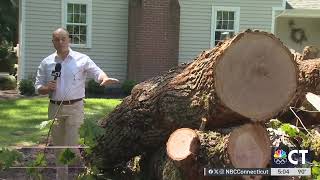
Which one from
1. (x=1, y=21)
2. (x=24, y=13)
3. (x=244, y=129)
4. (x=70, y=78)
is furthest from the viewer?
(x=1, y=21)

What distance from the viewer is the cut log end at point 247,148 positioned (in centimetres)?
443

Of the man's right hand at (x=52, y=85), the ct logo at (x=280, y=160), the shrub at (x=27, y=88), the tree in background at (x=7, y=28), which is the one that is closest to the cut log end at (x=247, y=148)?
the ct logo at (x=280, y=160)

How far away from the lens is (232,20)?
19.4 meters

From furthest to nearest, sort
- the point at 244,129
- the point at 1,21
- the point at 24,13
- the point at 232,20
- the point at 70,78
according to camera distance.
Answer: the point at 1,21 → the point at 232,20 → the point at 24,13 → the point at 70,78 → the point at 244,129

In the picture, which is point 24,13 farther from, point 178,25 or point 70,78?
point 70,78

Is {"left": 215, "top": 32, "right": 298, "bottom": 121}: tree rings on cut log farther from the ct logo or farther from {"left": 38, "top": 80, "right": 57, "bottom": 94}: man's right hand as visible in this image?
{"left": 38, "top": 80, "right": 57, "bottom": 94}: man's right hand

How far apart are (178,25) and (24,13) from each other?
5103 mm

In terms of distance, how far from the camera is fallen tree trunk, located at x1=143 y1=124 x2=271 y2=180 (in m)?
4.44

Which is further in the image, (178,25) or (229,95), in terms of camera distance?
(178,25)

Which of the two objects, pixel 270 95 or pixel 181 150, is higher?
pixel 270 95

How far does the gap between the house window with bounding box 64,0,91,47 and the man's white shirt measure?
11.9 metres

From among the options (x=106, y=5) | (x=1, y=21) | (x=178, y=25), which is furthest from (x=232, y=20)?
(x=1, y=21)

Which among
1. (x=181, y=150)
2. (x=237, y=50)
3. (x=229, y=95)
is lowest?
(x=181, y=150)

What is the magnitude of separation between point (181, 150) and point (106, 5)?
14.2 meters
